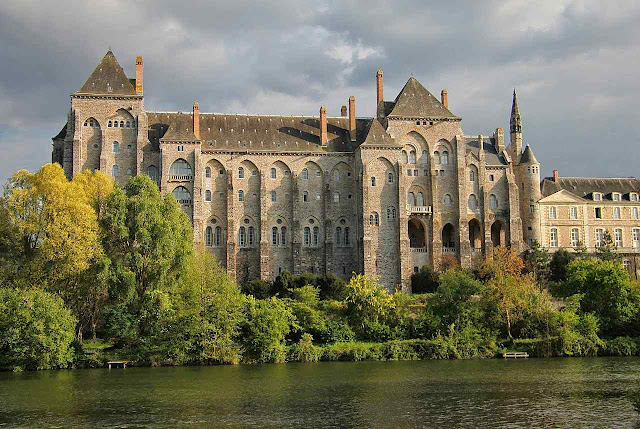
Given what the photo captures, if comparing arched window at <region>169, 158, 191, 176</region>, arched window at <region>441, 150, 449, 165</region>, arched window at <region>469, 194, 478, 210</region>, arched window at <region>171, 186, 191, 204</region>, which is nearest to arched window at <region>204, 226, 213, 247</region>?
arched window at <region>171, 186, 191, 204</region>

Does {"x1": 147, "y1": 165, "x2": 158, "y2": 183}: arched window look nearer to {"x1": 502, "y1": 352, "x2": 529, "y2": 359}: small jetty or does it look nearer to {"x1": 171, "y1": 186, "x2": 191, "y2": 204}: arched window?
{"x1": 171, "y1": 186, "x2": 191, "y2": 204}: arched window

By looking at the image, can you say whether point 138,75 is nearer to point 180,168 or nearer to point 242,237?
point 180,168

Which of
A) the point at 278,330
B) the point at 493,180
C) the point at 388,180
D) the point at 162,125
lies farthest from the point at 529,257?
the point at 162,125

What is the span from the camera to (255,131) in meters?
76.8

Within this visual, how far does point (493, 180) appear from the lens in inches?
3051

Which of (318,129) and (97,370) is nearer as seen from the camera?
(97,370)

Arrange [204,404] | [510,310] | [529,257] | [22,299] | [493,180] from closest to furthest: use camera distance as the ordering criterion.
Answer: [204,404]
[22,299]
[510,310]
[529,257]
[493,180]

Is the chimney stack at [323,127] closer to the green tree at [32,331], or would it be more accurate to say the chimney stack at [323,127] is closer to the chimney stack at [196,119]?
the chimney stack at [196,119]

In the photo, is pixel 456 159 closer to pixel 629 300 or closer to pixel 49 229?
pixel 629 300

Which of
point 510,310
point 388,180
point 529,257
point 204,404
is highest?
point 388,180

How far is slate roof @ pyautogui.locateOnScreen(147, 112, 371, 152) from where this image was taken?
7431 cm

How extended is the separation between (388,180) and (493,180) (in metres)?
11.4

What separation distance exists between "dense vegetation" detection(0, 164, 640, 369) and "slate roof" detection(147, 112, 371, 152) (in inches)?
666

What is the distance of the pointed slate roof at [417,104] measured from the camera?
251 feet
